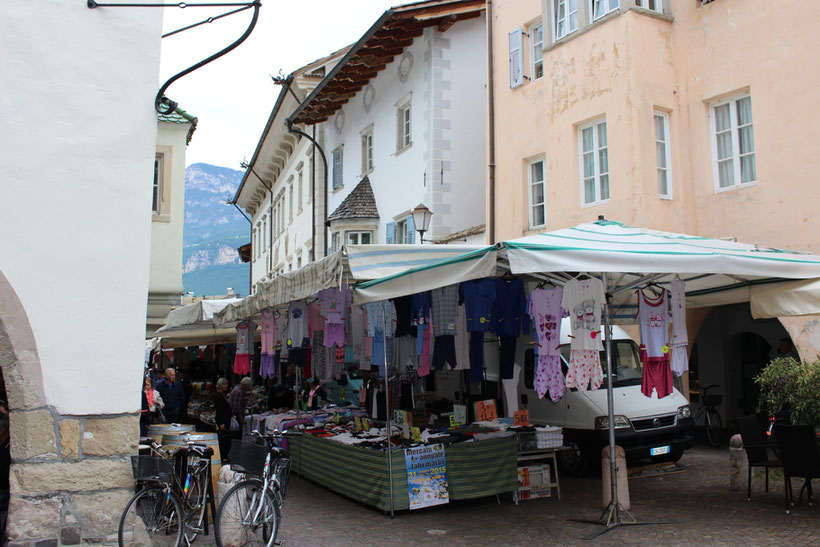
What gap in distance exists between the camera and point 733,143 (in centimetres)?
1241

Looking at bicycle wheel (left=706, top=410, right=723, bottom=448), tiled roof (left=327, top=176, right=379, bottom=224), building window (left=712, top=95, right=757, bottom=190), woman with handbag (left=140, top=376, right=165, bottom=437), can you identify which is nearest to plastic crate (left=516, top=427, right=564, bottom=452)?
woman with handbag (left=140, top=376, right=165, bottom=437)

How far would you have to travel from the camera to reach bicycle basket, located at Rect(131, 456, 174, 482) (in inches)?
248

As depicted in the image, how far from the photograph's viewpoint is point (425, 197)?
18406mm

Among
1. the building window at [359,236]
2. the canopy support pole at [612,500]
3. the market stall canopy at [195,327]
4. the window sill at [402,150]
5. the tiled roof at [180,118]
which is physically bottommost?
the canopy support pole at [612,500]

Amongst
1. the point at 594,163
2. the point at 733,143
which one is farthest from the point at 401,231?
the point at 733,143

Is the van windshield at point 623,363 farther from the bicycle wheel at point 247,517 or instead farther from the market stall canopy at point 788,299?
the bicycle wheel at point 247,517

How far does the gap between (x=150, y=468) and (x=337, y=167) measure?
19.6 metres

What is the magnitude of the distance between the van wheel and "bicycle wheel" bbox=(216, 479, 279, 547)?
5.14 metres

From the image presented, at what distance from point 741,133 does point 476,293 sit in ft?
21.3

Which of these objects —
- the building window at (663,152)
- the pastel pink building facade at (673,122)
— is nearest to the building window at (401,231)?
the pastel pink building facade at (673,122)

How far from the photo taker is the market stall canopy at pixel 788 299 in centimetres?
750

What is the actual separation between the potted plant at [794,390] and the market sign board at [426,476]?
3.93 m

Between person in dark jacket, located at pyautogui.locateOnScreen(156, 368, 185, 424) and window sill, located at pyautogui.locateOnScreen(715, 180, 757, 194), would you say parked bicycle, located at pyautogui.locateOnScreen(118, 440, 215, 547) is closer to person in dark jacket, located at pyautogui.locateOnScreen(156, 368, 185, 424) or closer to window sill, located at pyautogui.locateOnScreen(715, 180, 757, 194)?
person in dark jacket, located at pyautogui.locateOnScreen(156, 368, 185, 424)

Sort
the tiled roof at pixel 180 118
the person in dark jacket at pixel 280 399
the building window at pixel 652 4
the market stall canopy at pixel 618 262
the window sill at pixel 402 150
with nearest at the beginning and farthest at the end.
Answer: the market stall canopy at pixel 618 262
the building window at pixel 652 4
the person in dark jacket at pixel 280 399
the tiled roof at pixel 180 118
the window sill at pixel 402 150
